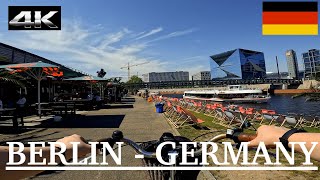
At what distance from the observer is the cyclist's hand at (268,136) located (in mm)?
1658

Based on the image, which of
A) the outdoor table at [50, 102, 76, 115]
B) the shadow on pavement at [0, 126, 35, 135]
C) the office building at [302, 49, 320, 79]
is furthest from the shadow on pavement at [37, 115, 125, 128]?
the office building at [302, 49, 320, 79]

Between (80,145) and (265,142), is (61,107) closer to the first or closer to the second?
(80,145)

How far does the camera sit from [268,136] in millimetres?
1674

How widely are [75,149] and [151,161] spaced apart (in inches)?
21.9

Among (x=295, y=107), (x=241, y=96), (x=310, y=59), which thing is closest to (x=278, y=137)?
(x=295, y=107)

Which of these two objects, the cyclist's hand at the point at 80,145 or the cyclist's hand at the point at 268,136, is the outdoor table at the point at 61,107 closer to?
the cyclist's hand at the point at 80,145

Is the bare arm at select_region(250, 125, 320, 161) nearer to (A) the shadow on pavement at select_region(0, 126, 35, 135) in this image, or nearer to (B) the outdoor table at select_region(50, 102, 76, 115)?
(A) the shadow on pavement at select_region(0, 126, 35, 135)

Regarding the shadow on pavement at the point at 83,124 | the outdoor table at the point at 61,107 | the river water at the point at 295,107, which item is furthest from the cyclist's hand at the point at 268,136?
the river water at the point at 295,107

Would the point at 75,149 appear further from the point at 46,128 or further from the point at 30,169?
the point at 46,128

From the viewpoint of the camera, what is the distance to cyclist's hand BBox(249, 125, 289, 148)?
1658 millimetres

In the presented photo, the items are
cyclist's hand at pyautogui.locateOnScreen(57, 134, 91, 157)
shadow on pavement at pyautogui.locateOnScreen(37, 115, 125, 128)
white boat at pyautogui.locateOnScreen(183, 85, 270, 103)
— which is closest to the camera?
cyclist's hand at pyautogui.locateOnScreen(57, 134, 91, 157)

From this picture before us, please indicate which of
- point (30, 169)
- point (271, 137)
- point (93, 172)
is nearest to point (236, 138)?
point (271, 137)

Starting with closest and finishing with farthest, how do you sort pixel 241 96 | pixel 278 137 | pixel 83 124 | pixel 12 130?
pixel 278 137 < pixel 12 130 < pixel 83 124 < pixel 241 96

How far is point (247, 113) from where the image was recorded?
58.5ft
